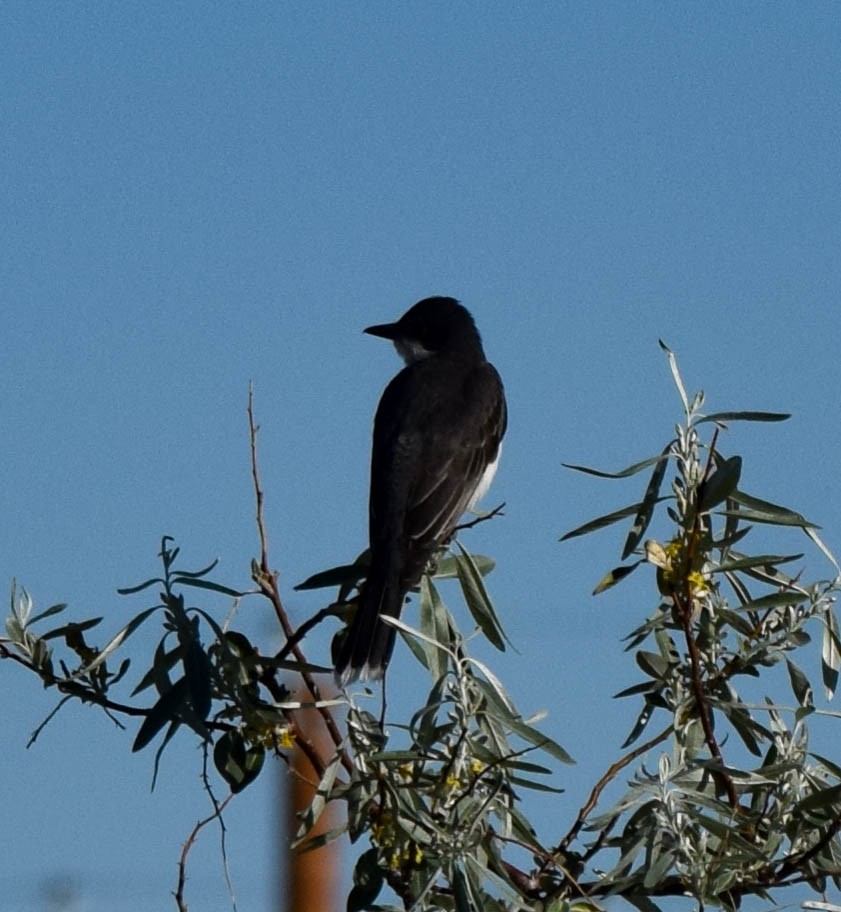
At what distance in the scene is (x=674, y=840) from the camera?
11.4ft

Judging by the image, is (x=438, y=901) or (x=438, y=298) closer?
(x=438, y=901)

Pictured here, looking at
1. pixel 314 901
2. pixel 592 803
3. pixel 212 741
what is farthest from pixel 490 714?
pixel 314 901

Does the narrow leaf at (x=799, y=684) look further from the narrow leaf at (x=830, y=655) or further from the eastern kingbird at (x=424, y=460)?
the eastern kingbird at (x=424, y=460)

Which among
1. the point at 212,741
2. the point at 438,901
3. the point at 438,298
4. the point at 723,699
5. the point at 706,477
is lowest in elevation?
the point at 438,901

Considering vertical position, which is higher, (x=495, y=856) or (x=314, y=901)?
(x=314, y=901)

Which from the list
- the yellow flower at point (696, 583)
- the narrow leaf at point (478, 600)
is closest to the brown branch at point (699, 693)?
the yellow flower at point (696, 583)

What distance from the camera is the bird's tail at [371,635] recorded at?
14.0 feet

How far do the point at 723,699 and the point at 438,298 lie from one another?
4.53m

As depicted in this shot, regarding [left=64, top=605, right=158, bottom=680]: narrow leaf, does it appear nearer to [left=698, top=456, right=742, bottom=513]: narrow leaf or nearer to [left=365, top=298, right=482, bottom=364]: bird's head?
[left=698, top=456, right=742, bottom=513]: narrow leaf

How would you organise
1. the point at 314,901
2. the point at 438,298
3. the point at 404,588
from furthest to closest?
1. the point at 438,298
2. the point at 314,901
3. the point at 404,588

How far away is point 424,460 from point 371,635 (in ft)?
5.93

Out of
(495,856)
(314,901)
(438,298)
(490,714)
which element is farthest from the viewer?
(438,298)

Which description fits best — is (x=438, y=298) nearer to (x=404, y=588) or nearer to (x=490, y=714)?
(x=404, y=588)

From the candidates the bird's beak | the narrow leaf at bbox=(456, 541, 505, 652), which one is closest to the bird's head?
the bird's beak
